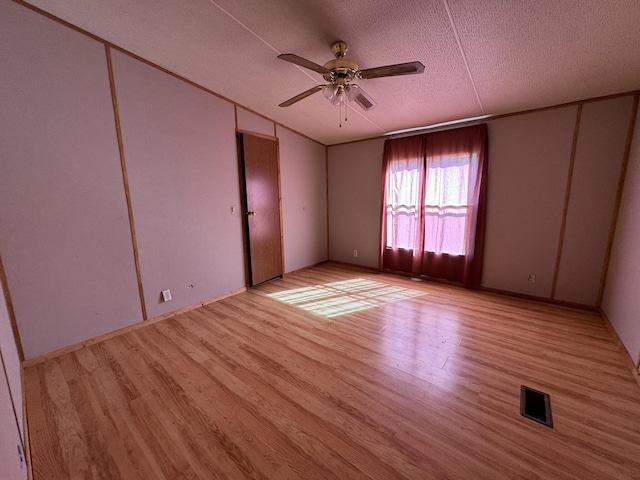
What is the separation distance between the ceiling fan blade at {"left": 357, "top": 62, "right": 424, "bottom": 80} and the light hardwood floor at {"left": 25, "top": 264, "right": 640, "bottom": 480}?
7.15 feet

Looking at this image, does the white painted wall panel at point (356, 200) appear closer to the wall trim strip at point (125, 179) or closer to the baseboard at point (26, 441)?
the wall trim strip at point (125, 179)

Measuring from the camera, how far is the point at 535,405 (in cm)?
152

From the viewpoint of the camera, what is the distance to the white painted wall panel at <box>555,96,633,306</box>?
2.47 metres

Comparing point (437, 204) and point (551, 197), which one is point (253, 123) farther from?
point (551, 197)

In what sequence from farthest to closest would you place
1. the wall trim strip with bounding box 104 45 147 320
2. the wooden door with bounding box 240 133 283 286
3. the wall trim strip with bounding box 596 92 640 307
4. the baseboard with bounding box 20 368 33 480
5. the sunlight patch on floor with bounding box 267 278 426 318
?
the wooden door with bounding box 240 133 283 286, the sunlight patch on floor with bounding box 267 278 426 318, the wall trim strip with bounding box 596 92 640 307, the wall trim strip with bounding box 104 45 147 320, the baseboard with bounding box 20 368 33 480

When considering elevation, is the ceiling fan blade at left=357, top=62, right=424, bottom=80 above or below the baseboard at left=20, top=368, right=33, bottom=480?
above

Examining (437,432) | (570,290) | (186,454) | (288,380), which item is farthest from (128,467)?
(570,290)

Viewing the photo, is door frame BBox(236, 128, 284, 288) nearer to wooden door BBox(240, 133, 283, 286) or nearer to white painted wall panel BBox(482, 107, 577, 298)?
wooden door BBox(240, 133, 283, 286)

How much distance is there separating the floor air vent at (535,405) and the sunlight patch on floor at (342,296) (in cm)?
155

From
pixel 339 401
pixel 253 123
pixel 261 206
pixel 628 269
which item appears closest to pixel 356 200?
pixel 261 206

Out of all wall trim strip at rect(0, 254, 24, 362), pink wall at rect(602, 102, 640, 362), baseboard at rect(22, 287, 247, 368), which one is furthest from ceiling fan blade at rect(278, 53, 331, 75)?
pink wall at rect(602, 102, 640, 362)

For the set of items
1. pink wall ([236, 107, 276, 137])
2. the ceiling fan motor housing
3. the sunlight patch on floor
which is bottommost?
the sunlight patch on floor

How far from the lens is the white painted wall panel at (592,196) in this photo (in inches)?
97.2

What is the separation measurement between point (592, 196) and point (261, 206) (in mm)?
4058
